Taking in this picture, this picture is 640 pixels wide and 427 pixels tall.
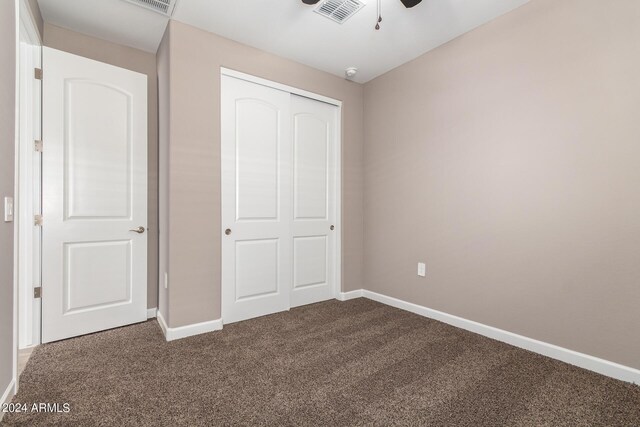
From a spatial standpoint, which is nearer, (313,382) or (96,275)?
(313,382)

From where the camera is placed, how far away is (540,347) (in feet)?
7.30

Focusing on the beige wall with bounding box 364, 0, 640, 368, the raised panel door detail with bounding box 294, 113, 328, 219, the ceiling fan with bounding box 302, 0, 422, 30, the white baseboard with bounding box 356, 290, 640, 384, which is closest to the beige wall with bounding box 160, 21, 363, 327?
the raised panel door detail with bounding box 294, 113, 328, 219

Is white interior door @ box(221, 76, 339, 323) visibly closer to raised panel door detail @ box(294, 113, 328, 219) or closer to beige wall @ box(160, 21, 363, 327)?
raised panel door detail @ box(294, 113, 328, 219)

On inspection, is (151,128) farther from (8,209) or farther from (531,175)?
(531,175)

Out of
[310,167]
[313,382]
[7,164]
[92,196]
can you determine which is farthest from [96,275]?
[310,167]

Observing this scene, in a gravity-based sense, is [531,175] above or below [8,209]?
above

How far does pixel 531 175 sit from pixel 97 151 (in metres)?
3.49

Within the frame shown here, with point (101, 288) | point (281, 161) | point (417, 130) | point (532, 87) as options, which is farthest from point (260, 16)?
point (101, 288)

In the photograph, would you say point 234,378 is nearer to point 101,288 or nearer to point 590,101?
point 101,288

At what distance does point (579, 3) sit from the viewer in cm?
205

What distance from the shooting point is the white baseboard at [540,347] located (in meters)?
1.89

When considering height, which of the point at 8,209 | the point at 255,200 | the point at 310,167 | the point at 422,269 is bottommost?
the point at 422,269

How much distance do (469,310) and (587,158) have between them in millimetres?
1449

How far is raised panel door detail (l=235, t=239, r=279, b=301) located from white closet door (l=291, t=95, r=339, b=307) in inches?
10.8
